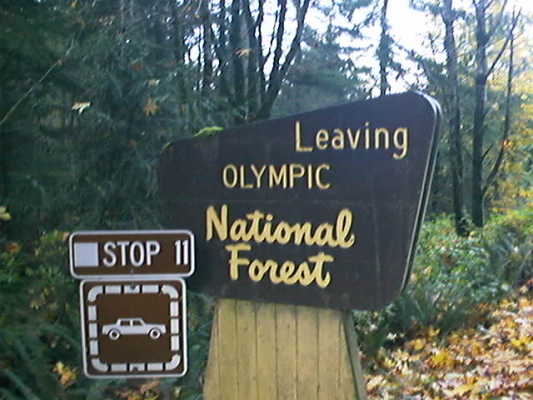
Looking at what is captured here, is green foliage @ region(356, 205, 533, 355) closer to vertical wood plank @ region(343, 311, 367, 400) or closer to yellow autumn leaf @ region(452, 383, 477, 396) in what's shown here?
yellow autumn leaf @ region(452, 383, 477, 396)

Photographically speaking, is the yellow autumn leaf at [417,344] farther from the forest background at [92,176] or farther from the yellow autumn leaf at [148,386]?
the yellow autumn leaf at [148,386]

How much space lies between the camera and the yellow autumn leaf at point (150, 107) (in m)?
5.63

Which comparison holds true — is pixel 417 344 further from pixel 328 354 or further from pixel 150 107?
pixel 150 107

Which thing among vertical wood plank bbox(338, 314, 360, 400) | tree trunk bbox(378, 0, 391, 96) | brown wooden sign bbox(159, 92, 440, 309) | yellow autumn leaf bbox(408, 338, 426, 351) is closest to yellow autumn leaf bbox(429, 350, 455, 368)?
yellow autumn leaf bbox(408, 338, 426, 351)

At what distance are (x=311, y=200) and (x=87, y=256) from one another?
3.47ft

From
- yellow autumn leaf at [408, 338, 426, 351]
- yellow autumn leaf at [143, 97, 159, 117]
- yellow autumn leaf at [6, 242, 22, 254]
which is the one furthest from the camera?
yellow autumn leaf at [408, 338, 426, 351]

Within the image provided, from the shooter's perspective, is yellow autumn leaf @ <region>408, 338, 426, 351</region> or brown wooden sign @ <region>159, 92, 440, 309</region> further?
yellow autumn leaf @ <region>408, 338, 426, 351</region>

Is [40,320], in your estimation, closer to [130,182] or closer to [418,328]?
[130,182]

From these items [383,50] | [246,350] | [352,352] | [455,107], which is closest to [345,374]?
[352,352]

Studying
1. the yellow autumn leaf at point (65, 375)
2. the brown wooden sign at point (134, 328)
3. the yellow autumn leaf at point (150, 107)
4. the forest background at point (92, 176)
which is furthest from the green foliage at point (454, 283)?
the brown wooden sign at point (134, 328)

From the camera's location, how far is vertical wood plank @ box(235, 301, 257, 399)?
9.98 ft

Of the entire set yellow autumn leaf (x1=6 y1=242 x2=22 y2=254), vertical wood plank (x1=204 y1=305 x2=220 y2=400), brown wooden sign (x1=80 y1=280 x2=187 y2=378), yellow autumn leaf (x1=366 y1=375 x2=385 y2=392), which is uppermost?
yellow autumn leaf (x1=6 y1=242 x2=22 y2=254)

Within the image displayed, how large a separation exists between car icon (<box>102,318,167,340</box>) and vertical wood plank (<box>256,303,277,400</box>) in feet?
2.09

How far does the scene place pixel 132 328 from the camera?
255cm
